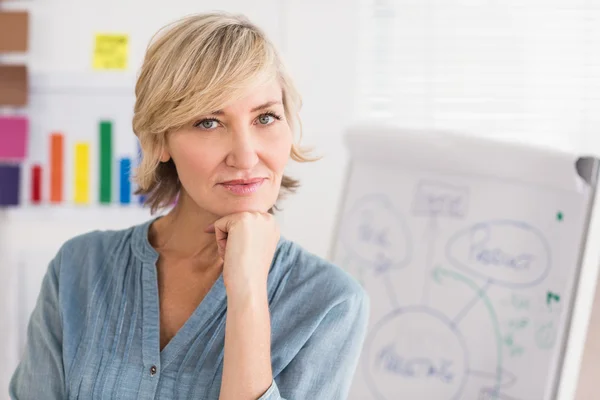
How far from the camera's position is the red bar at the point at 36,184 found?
90.4 inches

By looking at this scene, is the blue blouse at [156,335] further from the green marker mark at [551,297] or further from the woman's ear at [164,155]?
the green marker mark at [551,297]

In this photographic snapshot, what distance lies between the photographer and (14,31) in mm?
2232

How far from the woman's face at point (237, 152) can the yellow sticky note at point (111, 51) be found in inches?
47.6

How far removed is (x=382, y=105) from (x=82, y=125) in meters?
0.97

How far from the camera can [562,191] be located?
4.88 ft

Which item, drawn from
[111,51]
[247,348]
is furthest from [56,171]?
[247,348]

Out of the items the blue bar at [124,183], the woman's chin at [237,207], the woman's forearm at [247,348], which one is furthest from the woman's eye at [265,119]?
the blue bar at [124,183]

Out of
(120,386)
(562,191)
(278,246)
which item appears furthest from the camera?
(562,191)

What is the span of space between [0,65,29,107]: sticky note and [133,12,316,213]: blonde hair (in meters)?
1.23

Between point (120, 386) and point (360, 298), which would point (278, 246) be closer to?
point (360, 298)

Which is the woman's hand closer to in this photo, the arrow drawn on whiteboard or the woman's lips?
the woman's lips

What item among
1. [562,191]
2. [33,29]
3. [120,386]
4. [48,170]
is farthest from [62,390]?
[33,29]

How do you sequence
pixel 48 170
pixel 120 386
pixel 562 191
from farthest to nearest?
pixel 48 170
pixel 562 191
pixel 120 386

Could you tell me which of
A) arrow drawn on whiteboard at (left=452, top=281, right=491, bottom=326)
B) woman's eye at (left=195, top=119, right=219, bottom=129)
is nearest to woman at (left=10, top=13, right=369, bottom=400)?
woman's eye at (left=195, top=119, right=219, bottom=129)
